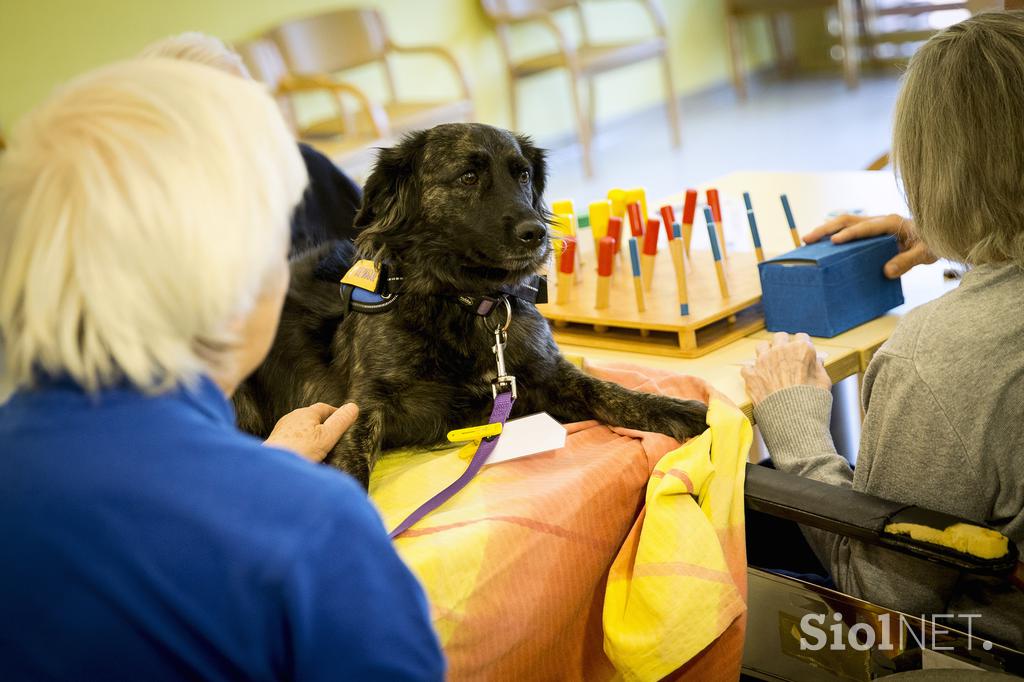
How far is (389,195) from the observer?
1987mm

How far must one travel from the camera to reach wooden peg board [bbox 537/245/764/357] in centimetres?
214

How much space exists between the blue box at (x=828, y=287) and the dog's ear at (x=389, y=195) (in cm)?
74

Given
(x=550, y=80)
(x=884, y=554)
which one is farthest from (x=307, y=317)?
(x=550, y=80)

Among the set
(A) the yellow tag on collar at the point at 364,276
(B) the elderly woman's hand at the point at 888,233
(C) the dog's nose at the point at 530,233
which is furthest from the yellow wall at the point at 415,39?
(B) the elderly woman's hand at the point at 888,233

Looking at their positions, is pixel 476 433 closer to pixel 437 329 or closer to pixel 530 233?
pixel 437 329

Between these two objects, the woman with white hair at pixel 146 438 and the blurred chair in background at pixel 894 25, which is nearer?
the woman with white hair at pixel 146 438

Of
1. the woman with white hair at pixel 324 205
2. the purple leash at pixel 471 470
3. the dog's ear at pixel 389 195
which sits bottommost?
the purple leash at pixel 471 470

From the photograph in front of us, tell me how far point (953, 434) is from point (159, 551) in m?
1.10

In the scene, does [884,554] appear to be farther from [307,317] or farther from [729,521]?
[307,317]

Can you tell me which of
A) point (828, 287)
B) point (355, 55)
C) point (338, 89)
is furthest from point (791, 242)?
point (355, 55)

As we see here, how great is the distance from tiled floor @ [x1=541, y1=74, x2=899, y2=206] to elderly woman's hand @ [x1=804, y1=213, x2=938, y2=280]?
3858 mm

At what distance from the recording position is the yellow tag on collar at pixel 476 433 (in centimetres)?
173

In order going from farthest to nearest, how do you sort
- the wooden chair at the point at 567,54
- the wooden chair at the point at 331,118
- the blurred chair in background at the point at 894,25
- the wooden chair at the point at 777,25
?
the blurred chair in background at the point at 894,25, the wooden chair at the point at 777,25, the wooden chair at the point at 567,54, the wooden chair at the point at 331,118

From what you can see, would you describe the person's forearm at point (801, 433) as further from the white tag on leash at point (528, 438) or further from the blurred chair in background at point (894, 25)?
the blurred chair in background at point (894, 25)
